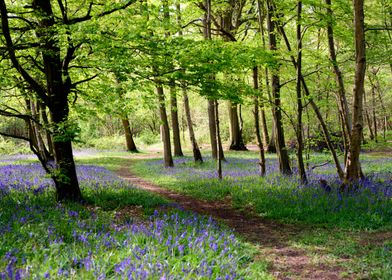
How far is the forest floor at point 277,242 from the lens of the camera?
205 inches

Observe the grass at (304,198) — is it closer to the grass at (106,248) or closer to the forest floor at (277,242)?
the forest floor at (277,242)

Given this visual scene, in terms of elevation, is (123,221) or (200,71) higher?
(200,71)

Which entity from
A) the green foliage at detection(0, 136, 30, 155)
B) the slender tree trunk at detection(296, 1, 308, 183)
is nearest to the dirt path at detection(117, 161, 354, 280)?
the slender tree trunk at detection(296, 1, 308, 183)

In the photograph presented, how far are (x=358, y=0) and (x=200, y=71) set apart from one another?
14.1 ft

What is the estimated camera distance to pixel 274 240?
6832 millimetres

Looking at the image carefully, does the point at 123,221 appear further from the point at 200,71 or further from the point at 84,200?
the point at 200,71

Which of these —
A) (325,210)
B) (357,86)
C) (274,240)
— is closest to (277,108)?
(357,86)

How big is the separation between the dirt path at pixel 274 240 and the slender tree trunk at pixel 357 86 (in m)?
2.78

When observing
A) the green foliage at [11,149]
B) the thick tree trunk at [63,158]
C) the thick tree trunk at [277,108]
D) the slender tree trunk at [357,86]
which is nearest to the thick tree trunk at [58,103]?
the thick tree trunk at [63,158]

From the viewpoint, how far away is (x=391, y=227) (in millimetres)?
6938

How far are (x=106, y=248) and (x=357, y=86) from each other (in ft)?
23.6

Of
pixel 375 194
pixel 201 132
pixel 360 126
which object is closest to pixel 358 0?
pixel 360 126

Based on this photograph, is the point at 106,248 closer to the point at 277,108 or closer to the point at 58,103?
the point at 58,103

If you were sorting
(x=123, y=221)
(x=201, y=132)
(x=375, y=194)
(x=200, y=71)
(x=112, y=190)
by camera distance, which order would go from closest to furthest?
(x=123, y=221) < (x=200, y=71) < (x=375, y=194) < (x=112, y=190) < (x=201, y=132)
